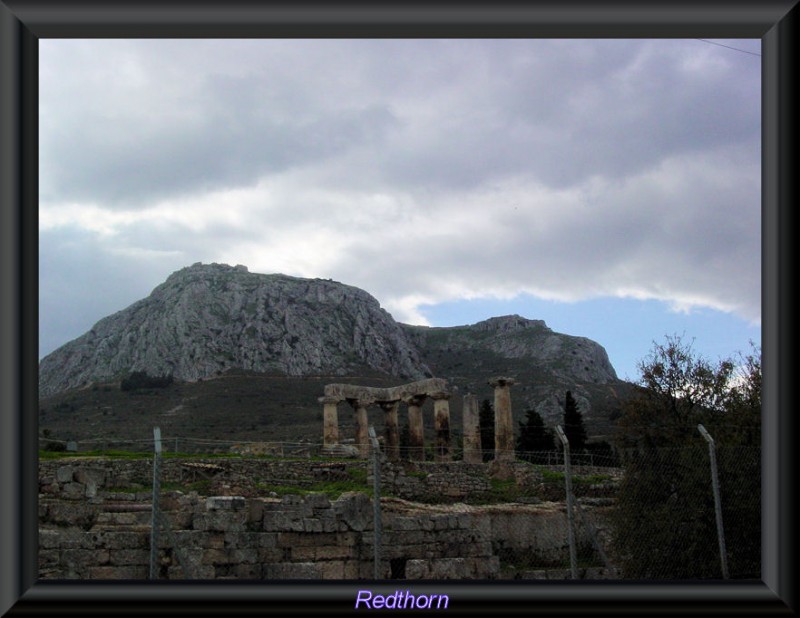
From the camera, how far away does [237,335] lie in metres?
85.2

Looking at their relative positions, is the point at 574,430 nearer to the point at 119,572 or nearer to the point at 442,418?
the point at 442,418

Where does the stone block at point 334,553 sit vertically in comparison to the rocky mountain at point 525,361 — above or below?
below

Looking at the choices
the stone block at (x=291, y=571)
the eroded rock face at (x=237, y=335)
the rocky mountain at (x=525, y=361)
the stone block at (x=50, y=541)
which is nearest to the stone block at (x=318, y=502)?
the stone block at (x=291, y=571)

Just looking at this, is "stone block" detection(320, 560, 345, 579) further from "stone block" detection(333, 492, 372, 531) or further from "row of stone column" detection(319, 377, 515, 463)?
"row of stone column" detection(319, 377, 515, 463)

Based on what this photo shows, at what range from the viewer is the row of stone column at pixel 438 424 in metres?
30.2

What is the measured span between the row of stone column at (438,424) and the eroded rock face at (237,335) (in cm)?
4621

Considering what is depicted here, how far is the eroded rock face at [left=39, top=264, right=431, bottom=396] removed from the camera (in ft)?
266

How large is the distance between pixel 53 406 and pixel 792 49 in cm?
6545

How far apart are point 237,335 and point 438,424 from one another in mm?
55983

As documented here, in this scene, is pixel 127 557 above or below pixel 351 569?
above

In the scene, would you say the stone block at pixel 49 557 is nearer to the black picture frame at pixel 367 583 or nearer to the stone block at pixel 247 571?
the stone block at pixel 247 571

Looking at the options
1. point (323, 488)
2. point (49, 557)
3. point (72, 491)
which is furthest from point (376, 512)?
point (323, 488)
